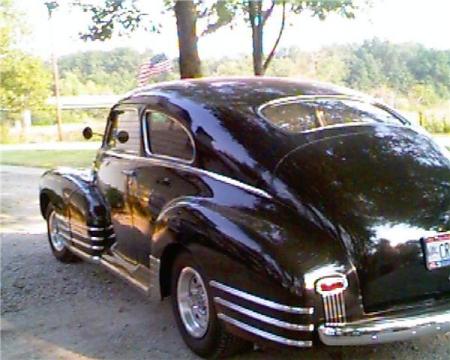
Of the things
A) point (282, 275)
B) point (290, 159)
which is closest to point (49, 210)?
point (290, 159)

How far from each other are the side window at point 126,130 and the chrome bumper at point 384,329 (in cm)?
243

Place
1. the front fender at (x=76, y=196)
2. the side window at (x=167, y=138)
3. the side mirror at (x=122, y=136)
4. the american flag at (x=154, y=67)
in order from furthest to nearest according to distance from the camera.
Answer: the american flag at (x=154, y=67)
the front fender at (x=76, y=196)
the side mirror at (x=122, y=136)
the side window at (x=167, y=138)

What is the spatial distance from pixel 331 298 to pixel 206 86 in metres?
2.15

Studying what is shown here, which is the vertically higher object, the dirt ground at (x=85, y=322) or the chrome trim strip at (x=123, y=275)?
the chrome trim strip at (x=123, y=275)

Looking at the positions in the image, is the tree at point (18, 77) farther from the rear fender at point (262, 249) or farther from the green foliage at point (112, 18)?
the rear fender at point (262, 249)

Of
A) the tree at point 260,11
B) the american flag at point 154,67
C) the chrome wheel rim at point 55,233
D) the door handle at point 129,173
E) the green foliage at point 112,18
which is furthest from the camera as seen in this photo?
the american flag at point 154,67

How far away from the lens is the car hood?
10.9 feet

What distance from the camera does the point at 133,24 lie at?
1065 centimetres

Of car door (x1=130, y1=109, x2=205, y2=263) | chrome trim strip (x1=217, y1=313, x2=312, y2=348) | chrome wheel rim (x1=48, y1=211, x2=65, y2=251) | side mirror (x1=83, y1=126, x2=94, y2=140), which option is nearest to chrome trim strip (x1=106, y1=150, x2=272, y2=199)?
car door (x1=130, y1=109, x2=205, y2=263)

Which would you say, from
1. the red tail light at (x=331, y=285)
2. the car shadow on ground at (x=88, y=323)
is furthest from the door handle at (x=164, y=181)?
the red tail light at (x=331, y=285)

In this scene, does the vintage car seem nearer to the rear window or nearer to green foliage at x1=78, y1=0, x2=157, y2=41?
the rear window

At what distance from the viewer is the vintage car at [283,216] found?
319 cm

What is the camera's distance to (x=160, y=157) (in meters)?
4.54

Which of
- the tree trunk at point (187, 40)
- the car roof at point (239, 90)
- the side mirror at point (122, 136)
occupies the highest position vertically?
the tree trunk at point (187, 40)
